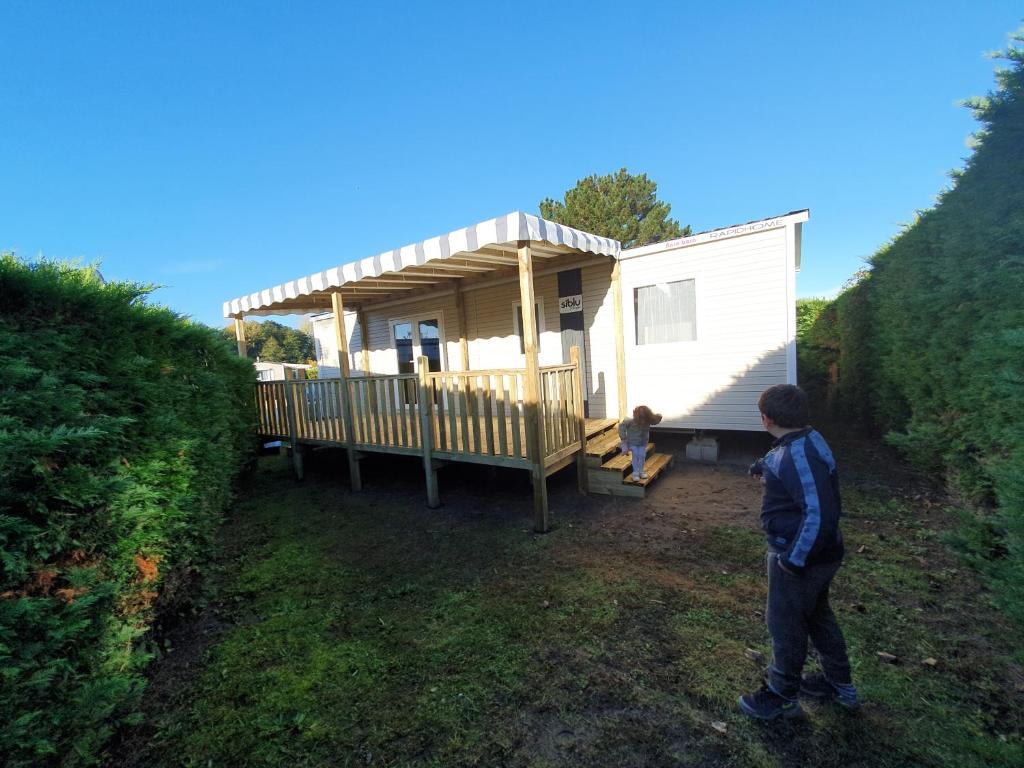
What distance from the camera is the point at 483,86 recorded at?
415 inches

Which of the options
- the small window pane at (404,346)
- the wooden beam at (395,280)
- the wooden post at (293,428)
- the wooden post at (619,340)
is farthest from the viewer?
the small window pane at (404,346)

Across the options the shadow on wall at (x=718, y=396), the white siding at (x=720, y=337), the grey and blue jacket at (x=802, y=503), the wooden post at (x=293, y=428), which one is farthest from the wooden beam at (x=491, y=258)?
the grey and blue jacket at (x=802, y=503)

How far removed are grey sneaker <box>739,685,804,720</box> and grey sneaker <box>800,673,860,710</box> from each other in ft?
0.39

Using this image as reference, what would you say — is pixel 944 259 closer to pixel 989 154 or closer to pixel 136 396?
pixel 989 154

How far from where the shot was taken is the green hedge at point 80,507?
146 centimetres

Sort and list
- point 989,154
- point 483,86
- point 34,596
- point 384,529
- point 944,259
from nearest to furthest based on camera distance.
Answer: point 34,596 → point 989,154 → point 944,259 → point 384,529 → point 483,86

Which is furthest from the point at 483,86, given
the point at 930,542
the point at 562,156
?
the point at 930,542

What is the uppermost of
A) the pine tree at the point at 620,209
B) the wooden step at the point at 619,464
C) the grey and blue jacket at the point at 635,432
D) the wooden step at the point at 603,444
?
the pine tree at the point at 620,209

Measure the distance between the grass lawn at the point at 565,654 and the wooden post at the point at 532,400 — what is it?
0.35m

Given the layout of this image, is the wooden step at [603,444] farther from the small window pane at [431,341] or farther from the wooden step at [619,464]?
the small window pane at [431,341]

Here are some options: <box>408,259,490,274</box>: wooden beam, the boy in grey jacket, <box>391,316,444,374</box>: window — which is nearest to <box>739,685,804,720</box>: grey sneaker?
the boy in grey jacket

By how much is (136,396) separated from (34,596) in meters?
1.21

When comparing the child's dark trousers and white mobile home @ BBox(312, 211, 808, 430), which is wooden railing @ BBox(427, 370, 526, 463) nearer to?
white mobile home @ BBox(312, 211, 808, 430)

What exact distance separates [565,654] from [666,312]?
17.6 feet
